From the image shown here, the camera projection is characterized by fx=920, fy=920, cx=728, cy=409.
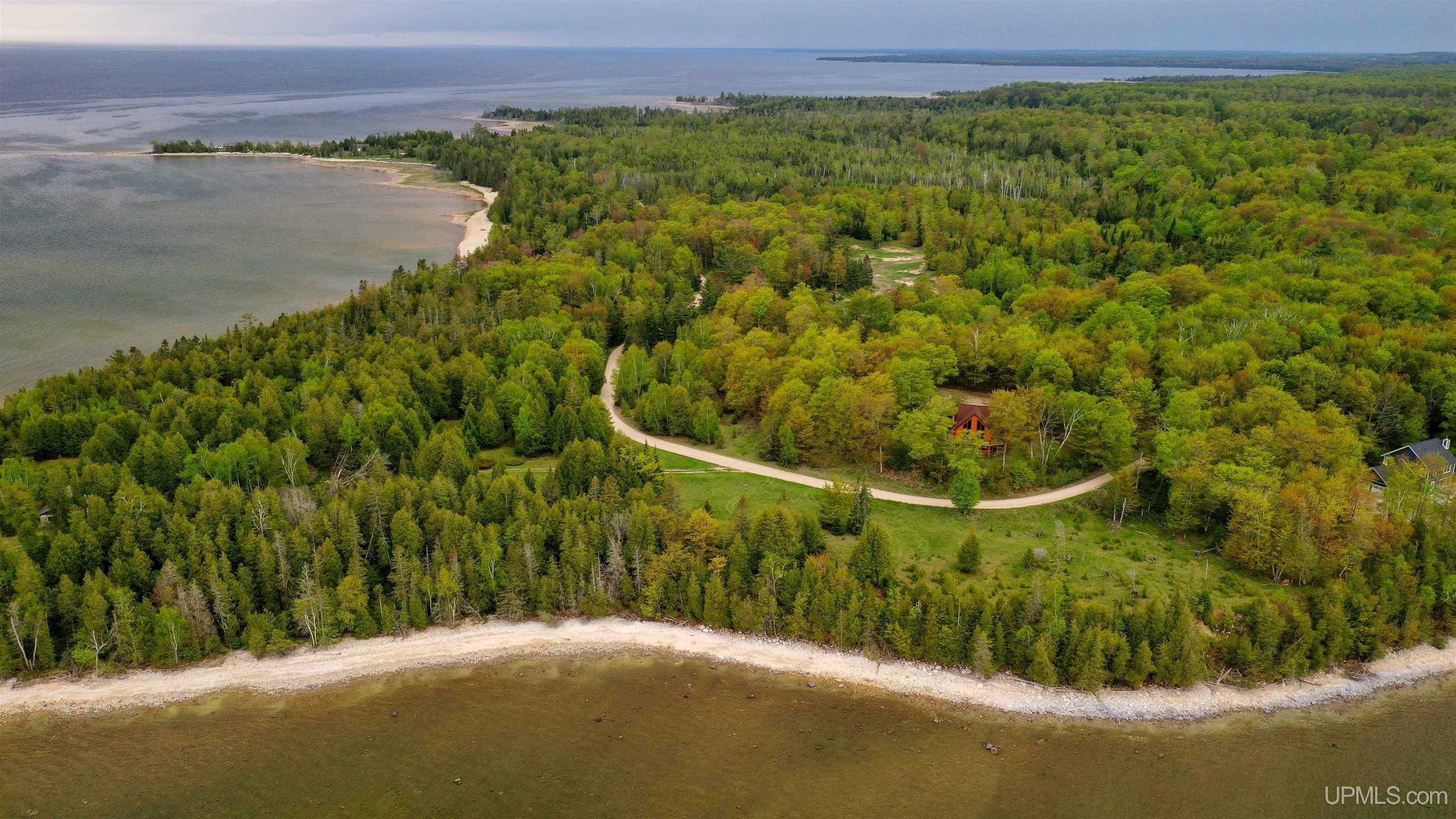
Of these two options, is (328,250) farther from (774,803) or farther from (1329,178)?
(1329,178)

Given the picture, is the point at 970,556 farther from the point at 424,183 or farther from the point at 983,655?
the point at 424,183

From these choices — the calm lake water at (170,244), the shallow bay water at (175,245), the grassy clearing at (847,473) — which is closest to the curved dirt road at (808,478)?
the grassy clearing at (847,473)

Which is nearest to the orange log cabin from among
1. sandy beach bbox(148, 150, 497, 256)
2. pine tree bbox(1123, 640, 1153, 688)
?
pine tree bbox(1123, 640, 1153, 688)

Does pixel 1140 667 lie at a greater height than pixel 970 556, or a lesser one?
lesser

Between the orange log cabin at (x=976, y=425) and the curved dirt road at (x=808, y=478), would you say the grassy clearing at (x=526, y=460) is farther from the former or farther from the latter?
the orange log cabin at (x=976, y=425)

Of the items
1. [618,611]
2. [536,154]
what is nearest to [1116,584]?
[618,611]

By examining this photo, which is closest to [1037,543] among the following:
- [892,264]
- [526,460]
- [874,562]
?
[874,562]
